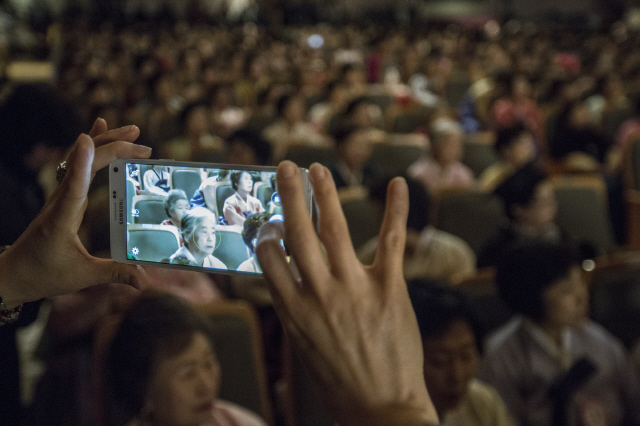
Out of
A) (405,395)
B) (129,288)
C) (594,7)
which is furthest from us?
(594,7)

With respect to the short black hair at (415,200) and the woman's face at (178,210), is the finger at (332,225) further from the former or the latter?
the short black hair at (415,200)

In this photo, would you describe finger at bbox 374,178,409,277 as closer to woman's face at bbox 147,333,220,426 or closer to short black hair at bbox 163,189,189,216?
short black hair at bbox 163,189,189,216

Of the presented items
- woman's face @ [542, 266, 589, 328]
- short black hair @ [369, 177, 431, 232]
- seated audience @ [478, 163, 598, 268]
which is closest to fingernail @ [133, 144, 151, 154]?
woman's face @ [542, 266, 589, 328]

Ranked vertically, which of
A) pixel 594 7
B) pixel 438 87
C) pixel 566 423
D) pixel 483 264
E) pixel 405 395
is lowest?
pixel 566 423

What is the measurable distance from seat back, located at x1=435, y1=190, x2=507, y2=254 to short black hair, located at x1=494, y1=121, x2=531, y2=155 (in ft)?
2.45

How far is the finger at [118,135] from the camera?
1.41ft

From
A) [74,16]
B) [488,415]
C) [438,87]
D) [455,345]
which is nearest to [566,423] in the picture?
[488,415]

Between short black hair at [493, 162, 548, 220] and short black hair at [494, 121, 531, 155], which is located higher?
short black hair at [494, 121, 531, 155]

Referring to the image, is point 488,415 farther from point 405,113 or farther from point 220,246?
point 405,113

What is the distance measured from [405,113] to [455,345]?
150 inches

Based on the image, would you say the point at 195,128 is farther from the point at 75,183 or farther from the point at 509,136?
the point at 75,183

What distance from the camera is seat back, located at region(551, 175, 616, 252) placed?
98.5 inches

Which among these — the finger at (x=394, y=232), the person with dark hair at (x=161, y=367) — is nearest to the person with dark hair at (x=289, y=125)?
the person with dark hair at (x=161, y=367)

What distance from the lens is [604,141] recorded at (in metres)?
3.85
